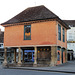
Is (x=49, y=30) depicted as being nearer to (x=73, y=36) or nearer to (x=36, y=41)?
(x=36, y=41)

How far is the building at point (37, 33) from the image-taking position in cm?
2378

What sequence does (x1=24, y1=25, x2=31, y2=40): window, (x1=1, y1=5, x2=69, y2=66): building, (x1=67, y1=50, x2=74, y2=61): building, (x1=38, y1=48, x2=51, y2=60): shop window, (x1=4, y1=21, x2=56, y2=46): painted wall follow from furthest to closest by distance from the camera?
(x1=67, y1=50, x2=74, y2=61): building, (x1=38, y1=48, x2=51, y2=60): shop window, (x1=24, y1=25, x2=31, y2=40): window, (x1=4, y1=21, x2=56, y2=46): painted wall, (x1=1, y1=5, x2=69, y2=66): building

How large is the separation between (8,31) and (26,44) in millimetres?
4094

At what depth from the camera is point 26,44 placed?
2547cm

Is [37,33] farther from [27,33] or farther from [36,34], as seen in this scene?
[27,33]

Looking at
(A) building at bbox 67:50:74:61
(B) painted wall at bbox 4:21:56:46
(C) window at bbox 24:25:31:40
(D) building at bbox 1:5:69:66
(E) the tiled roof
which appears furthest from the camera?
(A) building at bbox 67:50:74:61

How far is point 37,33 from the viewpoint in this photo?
81.5ft

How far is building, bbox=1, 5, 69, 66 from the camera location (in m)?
23.8

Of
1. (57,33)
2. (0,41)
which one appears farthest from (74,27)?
(57,33)

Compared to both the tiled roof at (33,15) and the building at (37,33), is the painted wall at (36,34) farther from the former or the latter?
the tiled roof at (33,15)

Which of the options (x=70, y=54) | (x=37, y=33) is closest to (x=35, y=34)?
(x=37, y=33)

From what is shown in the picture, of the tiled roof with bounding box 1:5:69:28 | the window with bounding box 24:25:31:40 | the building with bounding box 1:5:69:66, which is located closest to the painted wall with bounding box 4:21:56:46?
the building with bounding box 1:5:69:66

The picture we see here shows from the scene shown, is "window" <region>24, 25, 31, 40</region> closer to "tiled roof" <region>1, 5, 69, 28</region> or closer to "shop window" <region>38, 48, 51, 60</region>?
"tiled roof" <region>1, 5, 69, 28</region>

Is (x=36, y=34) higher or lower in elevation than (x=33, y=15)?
lower
